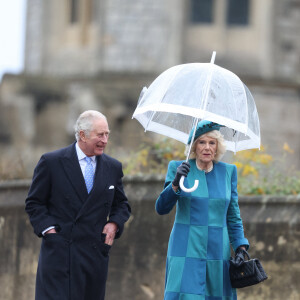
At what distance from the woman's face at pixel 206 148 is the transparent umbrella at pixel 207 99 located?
15cm

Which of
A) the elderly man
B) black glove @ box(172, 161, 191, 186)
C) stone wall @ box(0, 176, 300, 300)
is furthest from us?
stone wall @ box(0, 176, 300, 300)

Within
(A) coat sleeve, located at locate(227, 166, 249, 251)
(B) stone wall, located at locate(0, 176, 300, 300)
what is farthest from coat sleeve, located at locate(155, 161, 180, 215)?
(B) stone wall, located at locate(0, 176, 300, 300)

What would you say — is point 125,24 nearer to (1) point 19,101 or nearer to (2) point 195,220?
(1) point 19,101

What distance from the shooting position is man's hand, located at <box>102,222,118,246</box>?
22.2 ft

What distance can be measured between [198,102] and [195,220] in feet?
2.68

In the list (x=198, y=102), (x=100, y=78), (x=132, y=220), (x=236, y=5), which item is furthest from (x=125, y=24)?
(x=198, y=102)

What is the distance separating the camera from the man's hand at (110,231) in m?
6.76

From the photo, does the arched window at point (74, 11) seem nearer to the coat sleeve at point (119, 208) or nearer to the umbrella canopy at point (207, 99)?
the umbrella canopy at point (207, 99)

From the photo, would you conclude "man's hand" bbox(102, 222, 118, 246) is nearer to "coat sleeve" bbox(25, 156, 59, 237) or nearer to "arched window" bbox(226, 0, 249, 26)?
"coat sleeve" bbox(25, 156, 59, 237)

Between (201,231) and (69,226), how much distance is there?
0.87m

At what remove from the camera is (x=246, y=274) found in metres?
6.36

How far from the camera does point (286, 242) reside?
8.72 metres

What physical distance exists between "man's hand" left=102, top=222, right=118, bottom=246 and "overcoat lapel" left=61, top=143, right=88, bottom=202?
27 centimetres

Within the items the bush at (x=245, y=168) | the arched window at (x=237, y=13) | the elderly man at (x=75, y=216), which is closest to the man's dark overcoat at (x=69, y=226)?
the elderly man at (x=75, y=216)
